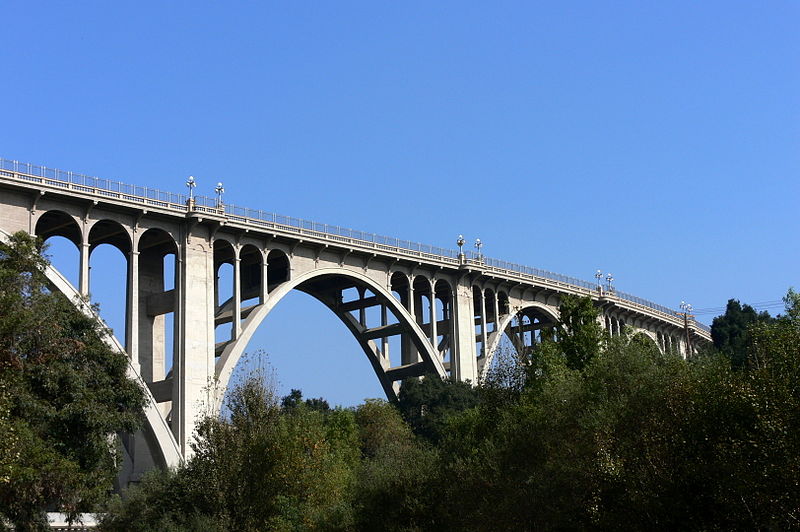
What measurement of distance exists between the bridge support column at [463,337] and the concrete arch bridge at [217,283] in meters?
0.10

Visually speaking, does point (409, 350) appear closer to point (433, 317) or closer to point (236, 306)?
point (433, 317)

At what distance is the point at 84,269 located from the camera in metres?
54.6

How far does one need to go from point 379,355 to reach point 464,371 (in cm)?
668

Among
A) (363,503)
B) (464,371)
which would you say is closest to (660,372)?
(363,503)

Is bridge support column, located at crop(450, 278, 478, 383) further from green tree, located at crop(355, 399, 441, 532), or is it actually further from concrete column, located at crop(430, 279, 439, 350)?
green tree, located at crop(355, 399, 441, 532)

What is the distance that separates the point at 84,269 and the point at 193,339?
26.4 feet

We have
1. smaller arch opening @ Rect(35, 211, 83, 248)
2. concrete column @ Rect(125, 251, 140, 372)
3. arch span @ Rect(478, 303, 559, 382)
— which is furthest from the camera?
arch span @ Rect(478, 303, 559, 382)

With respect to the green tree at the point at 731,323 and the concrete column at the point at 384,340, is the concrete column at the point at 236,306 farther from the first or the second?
the green tree at the point at 731,323

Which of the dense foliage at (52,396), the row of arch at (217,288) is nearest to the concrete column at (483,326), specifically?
the row of arch at (217,288)

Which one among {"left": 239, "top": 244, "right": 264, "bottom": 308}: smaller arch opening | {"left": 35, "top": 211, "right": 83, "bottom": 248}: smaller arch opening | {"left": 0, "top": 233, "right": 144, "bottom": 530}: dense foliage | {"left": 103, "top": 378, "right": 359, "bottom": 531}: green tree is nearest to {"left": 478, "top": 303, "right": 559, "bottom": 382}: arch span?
{"left": 239, "top": 244, "right": 264, "bottom": 308}: smaller arch opening

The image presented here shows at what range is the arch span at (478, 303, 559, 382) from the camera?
83.6 meters

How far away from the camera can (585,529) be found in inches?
1206

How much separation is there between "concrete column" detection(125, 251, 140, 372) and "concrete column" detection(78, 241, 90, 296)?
3.14 metres

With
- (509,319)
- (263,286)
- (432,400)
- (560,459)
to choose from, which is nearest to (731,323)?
(509,319)
